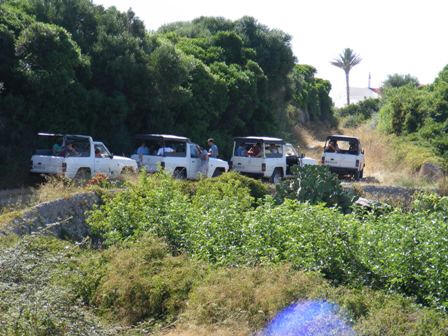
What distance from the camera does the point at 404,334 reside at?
938 cm

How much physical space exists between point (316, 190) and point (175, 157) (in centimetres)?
957

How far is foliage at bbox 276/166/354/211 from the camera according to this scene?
16891mm

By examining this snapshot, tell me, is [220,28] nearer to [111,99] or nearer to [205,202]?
[111,99]

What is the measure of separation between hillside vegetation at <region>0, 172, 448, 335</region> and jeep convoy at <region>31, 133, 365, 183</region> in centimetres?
534

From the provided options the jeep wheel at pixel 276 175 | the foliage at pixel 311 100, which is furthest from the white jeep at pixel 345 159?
the foliage at pixel 311 100

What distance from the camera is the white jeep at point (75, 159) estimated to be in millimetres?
22109

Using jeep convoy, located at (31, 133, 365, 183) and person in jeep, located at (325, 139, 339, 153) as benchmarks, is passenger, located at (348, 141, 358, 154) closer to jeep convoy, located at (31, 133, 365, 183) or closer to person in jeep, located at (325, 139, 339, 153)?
jeep convoy, located at (31, 133, 365, 183)

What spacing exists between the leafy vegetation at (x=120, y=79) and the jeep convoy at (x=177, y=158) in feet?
3.77

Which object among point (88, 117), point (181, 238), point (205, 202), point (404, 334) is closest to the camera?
point (404, 334)

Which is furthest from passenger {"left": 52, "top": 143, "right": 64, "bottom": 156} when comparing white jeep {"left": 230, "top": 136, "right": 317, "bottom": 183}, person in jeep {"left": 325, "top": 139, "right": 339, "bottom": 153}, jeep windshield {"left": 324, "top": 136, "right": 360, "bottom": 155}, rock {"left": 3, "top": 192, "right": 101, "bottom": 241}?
person in jeep {"left": 325, "top": 139, "right": 339, "bottom": 153}

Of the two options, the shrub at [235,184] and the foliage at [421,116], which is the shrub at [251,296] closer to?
the shrub at [235,184]

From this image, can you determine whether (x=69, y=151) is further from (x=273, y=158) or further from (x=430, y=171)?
(x=430, y=171)

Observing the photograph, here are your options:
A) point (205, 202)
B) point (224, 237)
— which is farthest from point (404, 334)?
point (205, 202)

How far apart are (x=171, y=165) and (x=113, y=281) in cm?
1416
